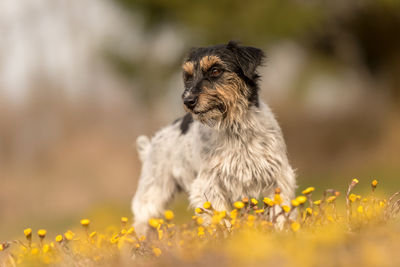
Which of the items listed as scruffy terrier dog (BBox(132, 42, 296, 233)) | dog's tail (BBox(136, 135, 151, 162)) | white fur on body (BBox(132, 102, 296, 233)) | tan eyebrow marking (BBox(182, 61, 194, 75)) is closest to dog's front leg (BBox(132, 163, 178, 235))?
dog's tail (BBox(136, 135, 151, 162))

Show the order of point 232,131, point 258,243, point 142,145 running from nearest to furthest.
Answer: point 258,243 < point 232,131 < point 142,145

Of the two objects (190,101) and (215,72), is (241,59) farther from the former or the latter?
(190,101)

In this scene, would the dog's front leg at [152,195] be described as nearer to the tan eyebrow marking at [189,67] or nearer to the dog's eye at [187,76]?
the dog's eye at [187,76]

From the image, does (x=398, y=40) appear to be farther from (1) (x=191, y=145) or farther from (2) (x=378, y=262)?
(2) (x=378, y=262)

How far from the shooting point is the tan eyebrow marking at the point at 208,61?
18.2 feet

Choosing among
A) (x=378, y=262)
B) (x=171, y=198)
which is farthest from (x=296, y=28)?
(x=378, y=262)

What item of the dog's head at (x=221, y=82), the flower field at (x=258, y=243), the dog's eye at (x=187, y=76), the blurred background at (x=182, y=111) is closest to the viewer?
the flower field at (x=258, y=243)

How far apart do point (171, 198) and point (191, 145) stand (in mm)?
1143

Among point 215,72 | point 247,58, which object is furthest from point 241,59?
point 215,72

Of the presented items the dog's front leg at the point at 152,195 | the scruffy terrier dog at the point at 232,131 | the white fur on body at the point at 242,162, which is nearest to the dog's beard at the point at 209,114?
the scruffy terrier dog at the point at 232,131

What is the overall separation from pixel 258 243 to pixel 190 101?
236 cm

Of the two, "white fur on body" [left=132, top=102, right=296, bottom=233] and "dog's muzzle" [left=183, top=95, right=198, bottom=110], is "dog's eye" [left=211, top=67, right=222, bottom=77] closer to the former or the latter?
"dog's muzzle" [left=183, top=95, right=198, bottom=110]

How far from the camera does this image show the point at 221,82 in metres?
5.53

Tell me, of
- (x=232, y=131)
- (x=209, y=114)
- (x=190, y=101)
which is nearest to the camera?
(x=190, y=101)
